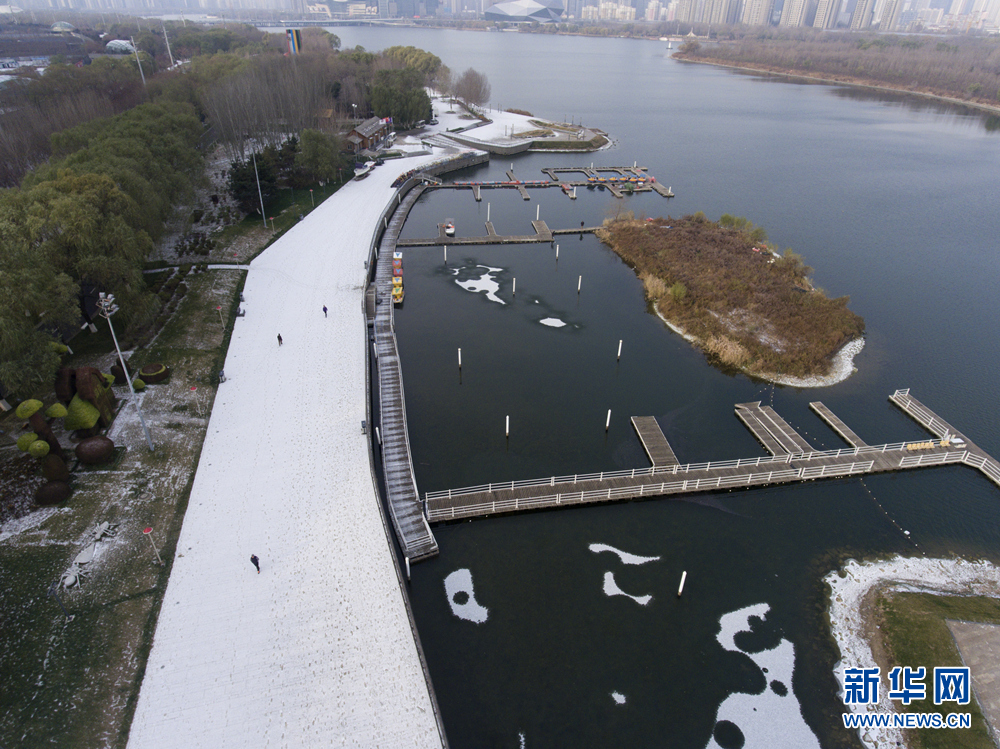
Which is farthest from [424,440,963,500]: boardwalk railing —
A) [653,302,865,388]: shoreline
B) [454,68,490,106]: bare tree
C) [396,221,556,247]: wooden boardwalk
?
[454,68,490,106]: bare tree

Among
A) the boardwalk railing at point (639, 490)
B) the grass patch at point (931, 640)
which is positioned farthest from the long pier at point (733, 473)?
the grass patch at point (931, 640)

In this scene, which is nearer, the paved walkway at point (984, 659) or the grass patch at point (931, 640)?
the grass patch at point (931, 640)

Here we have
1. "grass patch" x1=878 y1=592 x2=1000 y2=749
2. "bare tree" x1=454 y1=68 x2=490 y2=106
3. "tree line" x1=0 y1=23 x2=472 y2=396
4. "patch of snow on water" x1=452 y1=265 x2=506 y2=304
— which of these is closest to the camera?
"grass patch" x1=878 y1=592 x2=1000 y2=749

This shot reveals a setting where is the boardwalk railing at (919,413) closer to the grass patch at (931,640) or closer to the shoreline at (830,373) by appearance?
the shoreline at (830,373)

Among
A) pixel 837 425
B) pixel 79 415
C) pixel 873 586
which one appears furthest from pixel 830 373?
pixel 79 415

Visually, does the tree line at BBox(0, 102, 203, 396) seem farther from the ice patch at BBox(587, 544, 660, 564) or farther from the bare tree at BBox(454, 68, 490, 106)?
the bare tree at BBox(454, 68, 490, 106)

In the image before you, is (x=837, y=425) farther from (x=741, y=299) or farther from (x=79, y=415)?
(x=79, y=415)
